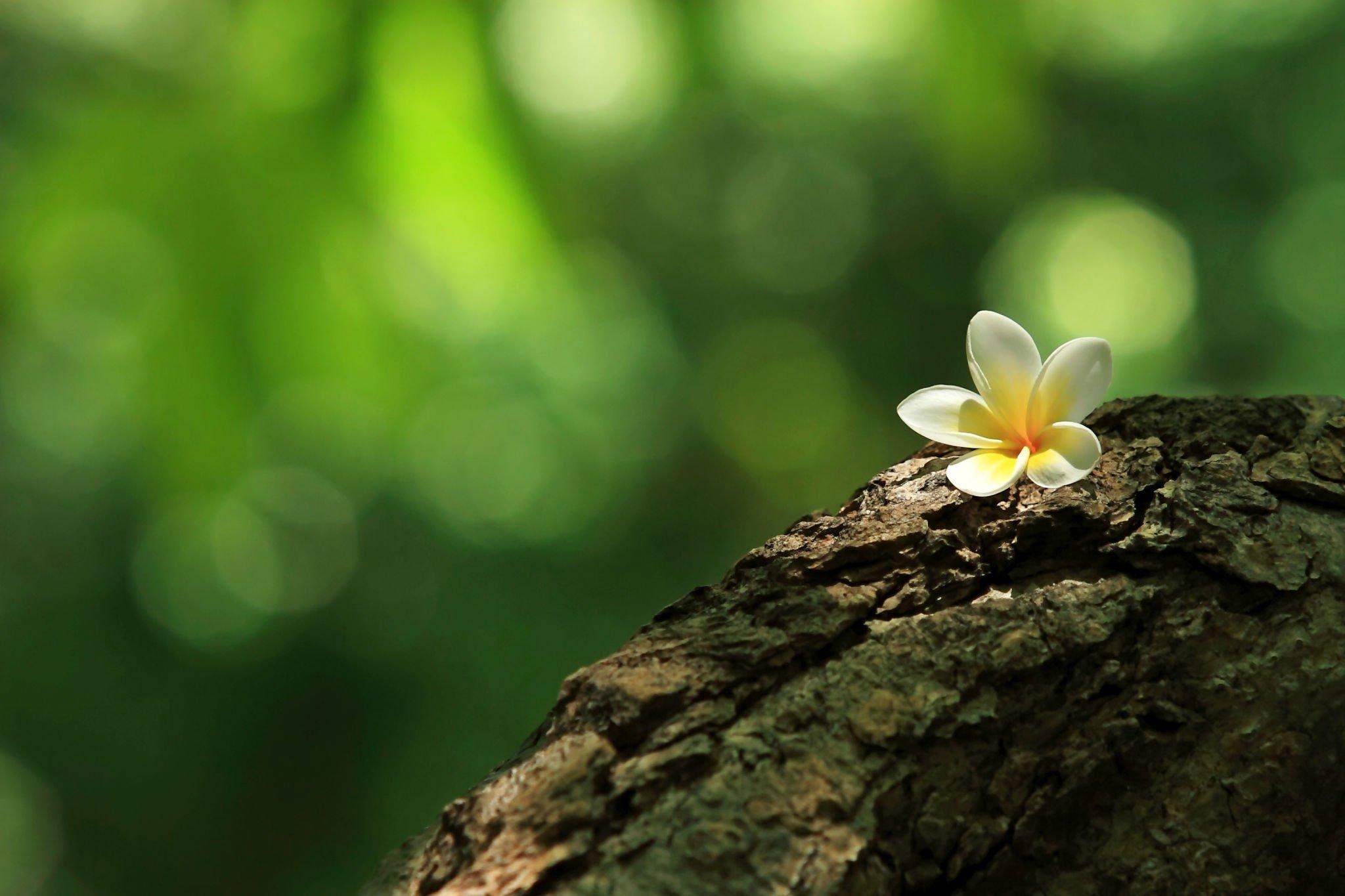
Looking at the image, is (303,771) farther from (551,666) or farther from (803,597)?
(803,597)

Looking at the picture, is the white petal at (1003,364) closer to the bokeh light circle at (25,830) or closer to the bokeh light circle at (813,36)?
the bokeh light circle at (813,36)

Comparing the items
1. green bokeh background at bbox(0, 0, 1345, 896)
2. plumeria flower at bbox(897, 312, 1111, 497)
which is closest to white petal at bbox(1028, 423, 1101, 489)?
plumeria flower at bbox(897, 312, 1111, 497)

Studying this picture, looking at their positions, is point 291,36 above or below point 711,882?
above

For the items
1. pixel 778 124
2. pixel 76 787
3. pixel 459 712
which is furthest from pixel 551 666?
pixel 778 124

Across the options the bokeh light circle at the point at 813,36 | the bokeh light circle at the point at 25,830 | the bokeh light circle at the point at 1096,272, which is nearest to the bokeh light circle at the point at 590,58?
the bokeh light circle at the point at 813,36

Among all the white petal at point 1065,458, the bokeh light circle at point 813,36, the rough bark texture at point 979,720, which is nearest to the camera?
the rough bark texture at point 979,720

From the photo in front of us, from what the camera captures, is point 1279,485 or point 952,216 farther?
point 952,216
